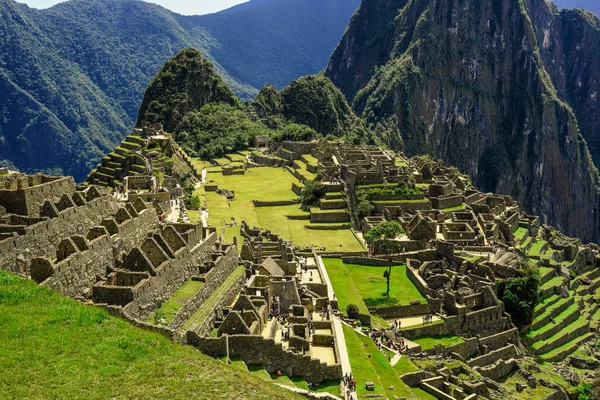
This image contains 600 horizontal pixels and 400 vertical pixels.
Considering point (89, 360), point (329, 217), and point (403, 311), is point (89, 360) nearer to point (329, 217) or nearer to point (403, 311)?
point (403, 311)

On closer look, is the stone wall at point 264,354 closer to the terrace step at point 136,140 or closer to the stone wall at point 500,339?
the stone wall at point 500,339

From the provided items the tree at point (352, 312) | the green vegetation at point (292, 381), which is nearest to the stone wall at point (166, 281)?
the green vegetation at point (292, 381)

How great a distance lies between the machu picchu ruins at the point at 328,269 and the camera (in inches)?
1072

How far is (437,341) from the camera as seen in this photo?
41344 millimetres

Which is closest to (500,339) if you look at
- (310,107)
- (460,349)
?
(460,349)

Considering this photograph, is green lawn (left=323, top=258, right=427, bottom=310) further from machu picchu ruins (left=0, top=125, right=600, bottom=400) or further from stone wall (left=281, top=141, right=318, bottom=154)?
stone wall (left=281, top=141, right=318, bottom=154)

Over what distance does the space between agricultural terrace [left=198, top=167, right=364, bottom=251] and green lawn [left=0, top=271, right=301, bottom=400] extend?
21446 millimetres

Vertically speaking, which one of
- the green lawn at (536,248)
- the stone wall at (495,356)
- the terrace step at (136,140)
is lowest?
the stone wall at (495,356)

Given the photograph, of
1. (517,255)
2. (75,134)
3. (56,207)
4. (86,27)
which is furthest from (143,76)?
(56,207)

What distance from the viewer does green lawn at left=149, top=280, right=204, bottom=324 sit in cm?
2667

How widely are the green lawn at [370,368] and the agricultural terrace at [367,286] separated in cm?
453

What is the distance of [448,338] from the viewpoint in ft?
139

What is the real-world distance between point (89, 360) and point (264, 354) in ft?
26.8

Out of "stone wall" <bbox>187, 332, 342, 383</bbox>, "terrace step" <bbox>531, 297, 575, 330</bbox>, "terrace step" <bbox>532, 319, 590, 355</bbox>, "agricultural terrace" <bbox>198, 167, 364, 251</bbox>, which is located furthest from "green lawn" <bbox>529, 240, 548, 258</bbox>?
"stone wall" <bbox>187, 332, 342, 383</bbox>
